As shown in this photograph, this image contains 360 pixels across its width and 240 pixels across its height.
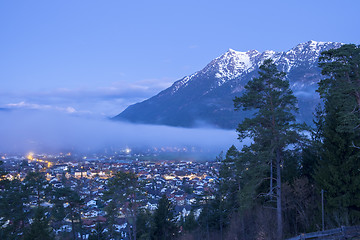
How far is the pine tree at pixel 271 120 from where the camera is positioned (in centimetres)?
1290

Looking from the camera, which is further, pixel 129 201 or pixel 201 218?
pixel 201 218

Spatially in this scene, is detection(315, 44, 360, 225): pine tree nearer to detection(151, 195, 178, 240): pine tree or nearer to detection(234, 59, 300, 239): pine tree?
detection(234, 59, 300, 239): pine tree

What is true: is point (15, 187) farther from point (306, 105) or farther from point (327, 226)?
point (306, 105)

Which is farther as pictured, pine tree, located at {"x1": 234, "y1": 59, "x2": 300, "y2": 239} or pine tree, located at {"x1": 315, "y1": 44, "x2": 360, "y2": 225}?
pine tree, located at {"x1": 234, "y1": 59, "x2": 300, "y2": 239}

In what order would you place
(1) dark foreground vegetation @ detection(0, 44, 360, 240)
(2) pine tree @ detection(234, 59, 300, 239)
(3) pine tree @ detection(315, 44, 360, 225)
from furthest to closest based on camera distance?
(2) pine tree @ detection(234, 59, 300, 239) → (1) dark foreground vegetation @ detection(0, 44, 360, 240) → (3) pine tree @ detection(315, 44, 360, 225)

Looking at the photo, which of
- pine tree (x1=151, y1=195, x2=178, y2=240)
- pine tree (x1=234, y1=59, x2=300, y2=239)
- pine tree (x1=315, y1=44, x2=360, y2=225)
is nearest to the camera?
pine tree (x1=315, y1=44, x2=360, y2=225)

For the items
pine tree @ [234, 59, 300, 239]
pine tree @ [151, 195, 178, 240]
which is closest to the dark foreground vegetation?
pine tree @ [234, 59, 300, 239]

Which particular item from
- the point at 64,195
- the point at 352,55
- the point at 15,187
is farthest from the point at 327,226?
the point at 15,187

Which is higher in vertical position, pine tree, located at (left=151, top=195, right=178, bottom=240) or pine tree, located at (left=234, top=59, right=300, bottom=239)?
pine tree, located at (left=234, top=59, right=300, bottom=239)

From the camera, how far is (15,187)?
19047mm

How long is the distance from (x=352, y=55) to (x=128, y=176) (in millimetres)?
16369

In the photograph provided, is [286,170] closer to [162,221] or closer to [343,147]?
[343,147]

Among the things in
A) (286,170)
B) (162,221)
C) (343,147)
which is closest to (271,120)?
(343,147)

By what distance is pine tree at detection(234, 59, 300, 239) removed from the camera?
42.3ft
